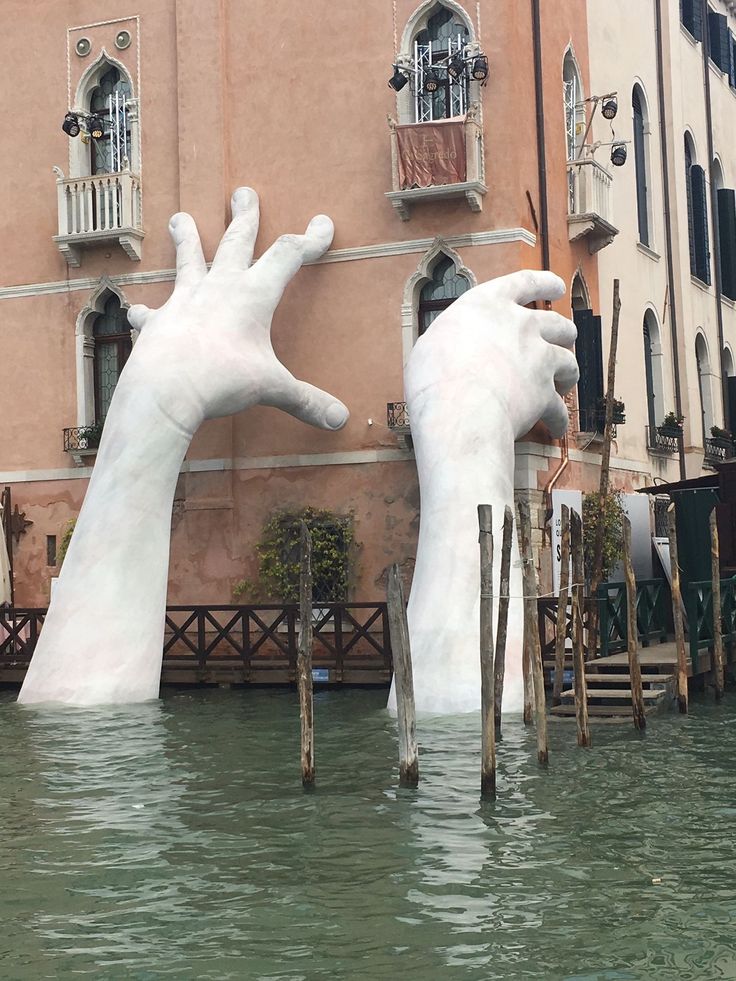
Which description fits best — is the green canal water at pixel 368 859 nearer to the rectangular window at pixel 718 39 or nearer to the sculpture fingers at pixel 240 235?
the sculpture fingers at pixel 240 235

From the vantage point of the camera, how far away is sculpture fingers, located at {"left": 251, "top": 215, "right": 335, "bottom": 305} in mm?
19703

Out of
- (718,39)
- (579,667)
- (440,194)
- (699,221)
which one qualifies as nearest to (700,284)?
(699,221)

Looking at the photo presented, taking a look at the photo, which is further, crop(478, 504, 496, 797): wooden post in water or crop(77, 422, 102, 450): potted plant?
crop(77, 422, 102, 450): potted plant

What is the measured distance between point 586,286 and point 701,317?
21.4ft

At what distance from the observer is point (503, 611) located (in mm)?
14148

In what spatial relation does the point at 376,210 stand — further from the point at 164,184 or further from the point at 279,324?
the point at 164,184

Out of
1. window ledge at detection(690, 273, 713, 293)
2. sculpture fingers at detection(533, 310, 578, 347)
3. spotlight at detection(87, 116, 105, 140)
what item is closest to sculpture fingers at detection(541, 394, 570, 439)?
sculpture fingers at detection(533, 310, 578, 347)

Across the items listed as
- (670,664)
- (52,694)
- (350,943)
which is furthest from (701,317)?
(350,943)

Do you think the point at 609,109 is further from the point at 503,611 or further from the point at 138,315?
the point at 503,611

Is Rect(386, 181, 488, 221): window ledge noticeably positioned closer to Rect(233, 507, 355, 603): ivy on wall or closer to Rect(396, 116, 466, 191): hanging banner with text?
Rect(396, 116, 466, 191): hanging banner with text

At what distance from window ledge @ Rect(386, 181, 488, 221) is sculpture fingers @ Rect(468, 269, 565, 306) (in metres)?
1.20

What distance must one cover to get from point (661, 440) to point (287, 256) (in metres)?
7.86

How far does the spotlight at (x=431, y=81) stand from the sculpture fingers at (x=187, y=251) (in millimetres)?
3701

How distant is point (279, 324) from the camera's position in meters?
20.9
